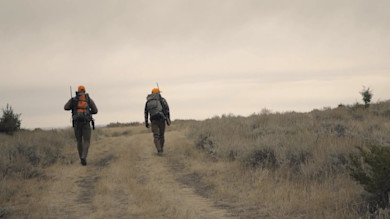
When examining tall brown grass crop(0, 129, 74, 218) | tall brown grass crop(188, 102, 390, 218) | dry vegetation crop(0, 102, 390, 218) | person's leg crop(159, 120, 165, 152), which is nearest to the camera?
tall brown grass crop(188, 102, 390, 218)

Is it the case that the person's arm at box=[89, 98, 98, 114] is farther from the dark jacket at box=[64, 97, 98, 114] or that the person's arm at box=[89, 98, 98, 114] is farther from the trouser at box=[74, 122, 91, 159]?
the trouser at box=[74, 122, 91, 159]

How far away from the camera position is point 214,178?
8211 millimetres

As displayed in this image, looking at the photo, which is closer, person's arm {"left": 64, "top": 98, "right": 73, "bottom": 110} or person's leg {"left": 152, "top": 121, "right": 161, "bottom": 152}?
person's arm {"left": 64, "top": 98, "right": 73, "bottom": 110}

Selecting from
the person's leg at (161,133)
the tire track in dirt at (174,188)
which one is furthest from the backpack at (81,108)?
the person's leg at (161,133)

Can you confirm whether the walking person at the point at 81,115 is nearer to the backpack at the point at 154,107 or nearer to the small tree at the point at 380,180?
the backpack at the point at 154,107

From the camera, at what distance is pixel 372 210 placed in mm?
4801

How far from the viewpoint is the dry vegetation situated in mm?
5684

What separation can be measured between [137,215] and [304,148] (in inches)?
185

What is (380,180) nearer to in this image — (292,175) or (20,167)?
(292,175)

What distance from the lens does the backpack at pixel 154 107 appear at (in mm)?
12570

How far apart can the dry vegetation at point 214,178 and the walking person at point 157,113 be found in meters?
0.67

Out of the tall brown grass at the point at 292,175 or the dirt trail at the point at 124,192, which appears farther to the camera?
the dirt trail at the point at 124,192

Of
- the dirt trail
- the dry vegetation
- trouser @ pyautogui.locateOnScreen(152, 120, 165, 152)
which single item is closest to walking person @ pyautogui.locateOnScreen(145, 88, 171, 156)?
trouser @ pyautogui.locateOnScreen(152, 120, 165, 152)

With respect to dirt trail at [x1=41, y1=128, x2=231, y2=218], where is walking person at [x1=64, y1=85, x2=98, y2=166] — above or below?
above
